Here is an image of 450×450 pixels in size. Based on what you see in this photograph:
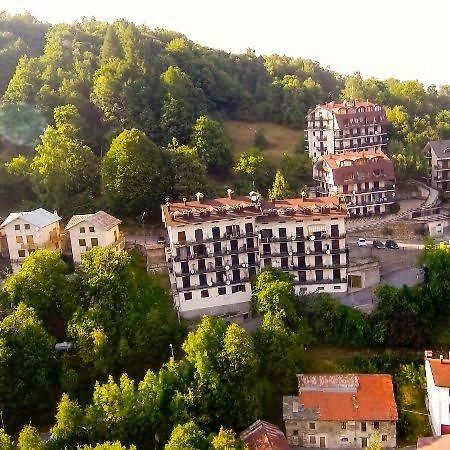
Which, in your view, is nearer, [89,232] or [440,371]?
[440,371]

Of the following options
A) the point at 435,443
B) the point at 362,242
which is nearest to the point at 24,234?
the point at 362,242

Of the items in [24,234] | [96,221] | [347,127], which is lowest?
[24,234]

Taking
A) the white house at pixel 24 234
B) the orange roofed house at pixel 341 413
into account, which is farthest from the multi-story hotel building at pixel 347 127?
the orange roofed house at pixel 341 413

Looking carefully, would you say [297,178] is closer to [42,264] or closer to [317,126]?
[317,126]

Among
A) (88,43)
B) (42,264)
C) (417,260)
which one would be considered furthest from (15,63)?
(417,260)

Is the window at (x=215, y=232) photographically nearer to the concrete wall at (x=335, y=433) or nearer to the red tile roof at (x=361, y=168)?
the concrete wall at (x=335, y=433)

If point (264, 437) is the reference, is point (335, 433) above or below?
below

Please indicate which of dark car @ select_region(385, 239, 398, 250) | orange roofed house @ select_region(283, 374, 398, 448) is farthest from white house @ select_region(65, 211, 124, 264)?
dark car @ select_region(385, 239, 398, 250)

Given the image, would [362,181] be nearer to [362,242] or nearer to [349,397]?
[362,242]
